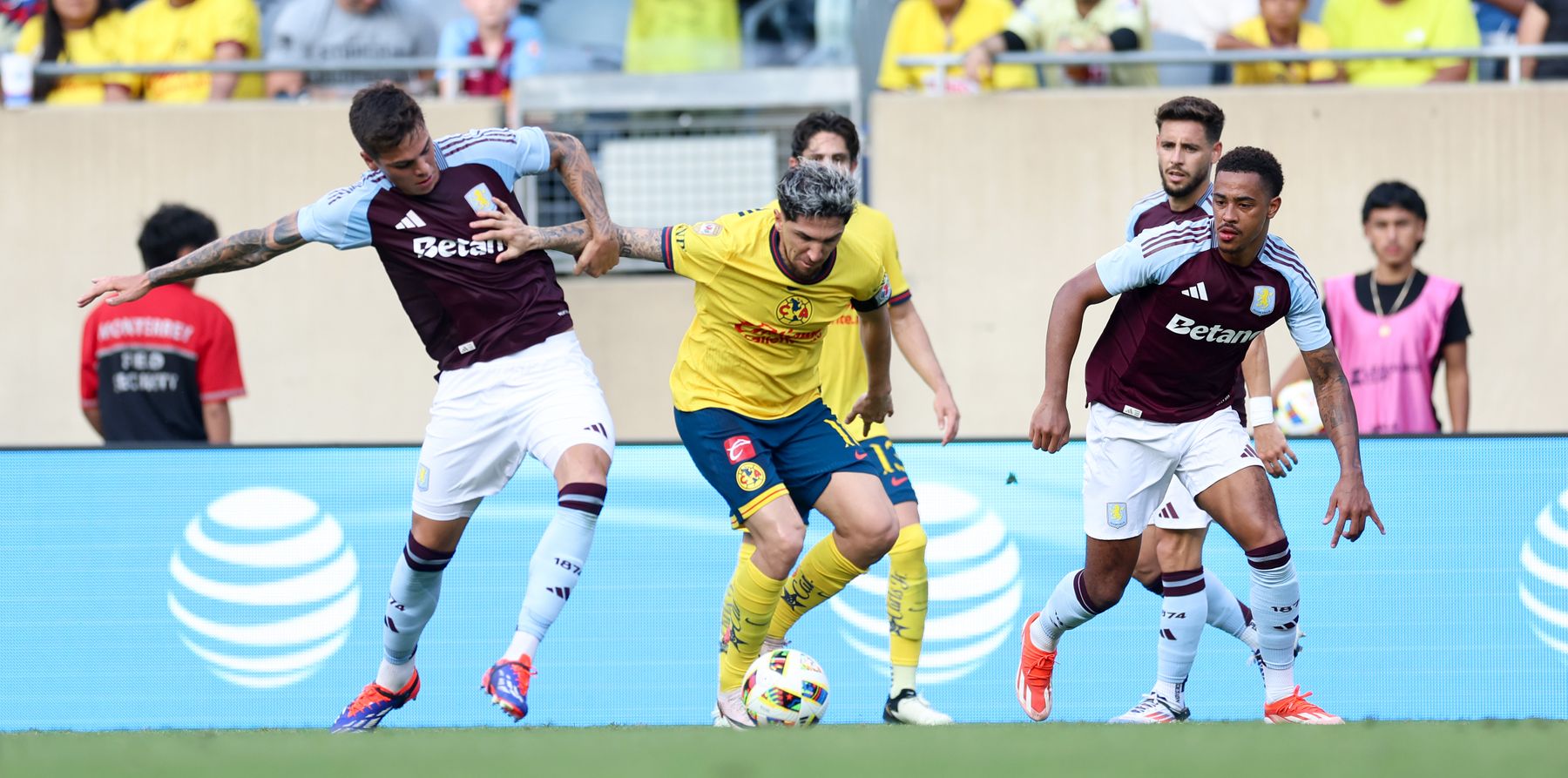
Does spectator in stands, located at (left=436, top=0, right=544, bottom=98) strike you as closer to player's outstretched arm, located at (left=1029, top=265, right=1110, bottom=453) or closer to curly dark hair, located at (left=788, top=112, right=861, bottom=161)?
curly dark hair, located at (left=788, top=112, right=861, bottom=161)

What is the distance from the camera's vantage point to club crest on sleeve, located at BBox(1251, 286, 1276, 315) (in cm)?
603

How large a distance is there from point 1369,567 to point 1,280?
8.14 metres

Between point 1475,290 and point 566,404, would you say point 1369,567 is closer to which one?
point 1475,290

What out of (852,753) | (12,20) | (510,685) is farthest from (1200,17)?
(12,20)

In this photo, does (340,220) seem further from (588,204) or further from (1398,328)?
(1398,328)

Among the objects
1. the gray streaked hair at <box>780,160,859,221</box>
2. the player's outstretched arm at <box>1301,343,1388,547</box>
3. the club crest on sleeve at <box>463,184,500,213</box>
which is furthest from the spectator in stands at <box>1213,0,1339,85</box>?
the club crest on sleeve at <box>463,184,500,213</box>

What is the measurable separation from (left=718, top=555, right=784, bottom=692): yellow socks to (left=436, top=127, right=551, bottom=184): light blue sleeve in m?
1.72

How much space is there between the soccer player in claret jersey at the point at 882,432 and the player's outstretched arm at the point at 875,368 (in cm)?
12

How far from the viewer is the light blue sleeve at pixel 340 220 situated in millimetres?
6070

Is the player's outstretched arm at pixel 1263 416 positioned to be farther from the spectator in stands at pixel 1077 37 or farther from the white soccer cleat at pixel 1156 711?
the spectator in stands at pixel 1077 37

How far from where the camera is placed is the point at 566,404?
241 inches

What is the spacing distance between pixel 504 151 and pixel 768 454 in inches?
59.2

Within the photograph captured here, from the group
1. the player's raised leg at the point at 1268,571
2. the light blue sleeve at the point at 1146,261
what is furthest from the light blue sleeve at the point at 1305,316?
the player's raised leg at the point at 1268,571

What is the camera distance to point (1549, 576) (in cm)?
761
